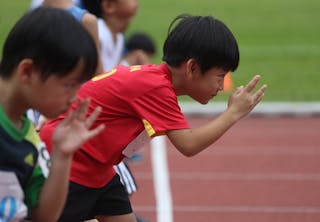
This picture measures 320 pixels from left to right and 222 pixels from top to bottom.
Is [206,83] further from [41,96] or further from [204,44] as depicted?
[41,96]

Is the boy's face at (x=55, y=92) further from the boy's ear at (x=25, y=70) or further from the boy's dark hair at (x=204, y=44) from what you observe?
the boy's dark hair at (x=204, y=44)

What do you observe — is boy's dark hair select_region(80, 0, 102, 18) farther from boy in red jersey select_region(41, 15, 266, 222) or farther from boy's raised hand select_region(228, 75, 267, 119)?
boy's raised hand select_region(228, 75, 267, 119)

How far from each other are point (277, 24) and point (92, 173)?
55.4 feet

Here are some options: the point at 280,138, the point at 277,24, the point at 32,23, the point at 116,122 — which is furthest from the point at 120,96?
the point at 277,24

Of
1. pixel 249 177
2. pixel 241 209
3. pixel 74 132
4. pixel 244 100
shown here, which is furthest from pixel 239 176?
pixel 74 132

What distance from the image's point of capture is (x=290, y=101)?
12.8 metres

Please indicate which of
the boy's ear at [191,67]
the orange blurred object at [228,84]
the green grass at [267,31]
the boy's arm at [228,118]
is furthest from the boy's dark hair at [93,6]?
the orange blurred object at [228,84]

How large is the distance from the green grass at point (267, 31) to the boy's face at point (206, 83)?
28.9 feet

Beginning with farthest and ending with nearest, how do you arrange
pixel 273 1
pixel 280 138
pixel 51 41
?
pixel 273 1
pixel 280 138
pixel 51 41

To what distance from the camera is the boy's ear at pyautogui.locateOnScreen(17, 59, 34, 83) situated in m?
Result: 3.00

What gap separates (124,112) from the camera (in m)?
4.19

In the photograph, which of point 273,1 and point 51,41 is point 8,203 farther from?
point 273,1

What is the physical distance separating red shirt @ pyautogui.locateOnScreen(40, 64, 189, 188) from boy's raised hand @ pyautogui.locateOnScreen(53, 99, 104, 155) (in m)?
1.00

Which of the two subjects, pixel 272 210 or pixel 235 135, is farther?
pixel 235 135
